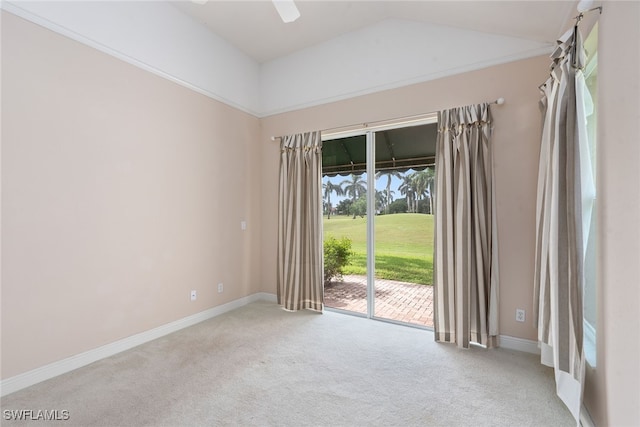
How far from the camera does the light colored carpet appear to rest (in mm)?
1751

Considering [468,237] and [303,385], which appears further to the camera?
[468,237]

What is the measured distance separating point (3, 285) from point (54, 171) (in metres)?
0.84

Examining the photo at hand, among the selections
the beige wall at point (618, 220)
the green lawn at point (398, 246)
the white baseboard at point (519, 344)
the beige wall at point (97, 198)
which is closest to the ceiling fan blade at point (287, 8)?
the beige wall at point (97, 198)

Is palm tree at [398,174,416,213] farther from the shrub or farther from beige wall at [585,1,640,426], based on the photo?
beige wall at [585,1,640,426]

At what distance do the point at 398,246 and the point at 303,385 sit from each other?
5.92 feet

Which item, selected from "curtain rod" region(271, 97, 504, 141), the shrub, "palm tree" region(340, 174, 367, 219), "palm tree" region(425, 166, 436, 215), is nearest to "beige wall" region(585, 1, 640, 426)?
"curtain rod" region(271, 97, 504, 141)

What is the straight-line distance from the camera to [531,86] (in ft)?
8.29

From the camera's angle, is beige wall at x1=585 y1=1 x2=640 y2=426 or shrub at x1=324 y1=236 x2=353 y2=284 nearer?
beige wall at x1=585 y1=1 x2=640 y2=426

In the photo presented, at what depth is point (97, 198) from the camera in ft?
7.89

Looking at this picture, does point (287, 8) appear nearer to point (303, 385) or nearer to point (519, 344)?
point (303, 385)

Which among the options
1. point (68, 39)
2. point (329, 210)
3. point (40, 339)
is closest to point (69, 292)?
point (40, 339)

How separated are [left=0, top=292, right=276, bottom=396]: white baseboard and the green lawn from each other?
5.87 ft

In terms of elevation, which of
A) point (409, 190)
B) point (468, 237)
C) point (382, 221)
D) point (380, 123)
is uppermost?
point (380, 123)

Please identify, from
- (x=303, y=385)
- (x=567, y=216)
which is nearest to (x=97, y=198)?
(x=303, y=385)
